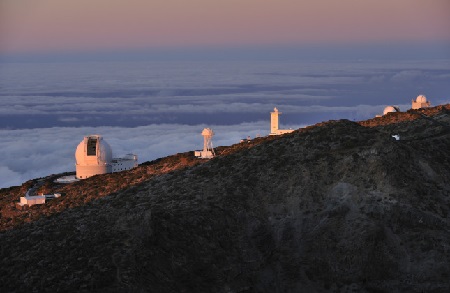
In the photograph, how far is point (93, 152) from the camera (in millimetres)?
61594

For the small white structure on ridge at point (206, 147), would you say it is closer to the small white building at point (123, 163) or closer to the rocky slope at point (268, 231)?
the small white building at point (123, 163)

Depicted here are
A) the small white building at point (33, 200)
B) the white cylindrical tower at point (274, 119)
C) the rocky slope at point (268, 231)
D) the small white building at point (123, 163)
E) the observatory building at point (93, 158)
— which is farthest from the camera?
the white cylindrical tower at point (274, 119)

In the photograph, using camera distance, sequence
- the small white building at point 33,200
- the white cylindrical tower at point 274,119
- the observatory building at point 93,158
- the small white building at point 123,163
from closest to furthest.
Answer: the small white building at point 33,200
the observatory building at point 93,158
the small white building at point 123,163
the white cylindrical tower at point 274,119

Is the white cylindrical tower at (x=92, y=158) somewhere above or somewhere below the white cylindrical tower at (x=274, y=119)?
below

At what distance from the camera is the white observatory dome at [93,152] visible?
61312 mm

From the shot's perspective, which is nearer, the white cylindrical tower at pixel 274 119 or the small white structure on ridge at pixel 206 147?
the small white structure on ridge at pixel 206 147

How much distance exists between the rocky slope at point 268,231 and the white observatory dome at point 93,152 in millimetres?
20199

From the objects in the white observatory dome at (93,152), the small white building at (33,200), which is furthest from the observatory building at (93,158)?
the small white building at (33,200)

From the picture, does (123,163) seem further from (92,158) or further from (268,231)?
(268,231)

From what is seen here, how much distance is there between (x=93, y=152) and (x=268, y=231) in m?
29.4

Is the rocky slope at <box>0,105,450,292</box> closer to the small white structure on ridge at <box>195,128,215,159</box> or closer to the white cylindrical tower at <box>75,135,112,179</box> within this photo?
the small white structure on ridge at <box>195,128,215,159</box>

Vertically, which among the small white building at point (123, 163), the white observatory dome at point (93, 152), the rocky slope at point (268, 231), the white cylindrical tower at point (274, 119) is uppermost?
the white cylindrical tower at point (274, 119)

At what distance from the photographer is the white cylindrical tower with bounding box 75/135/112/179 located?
6131cm

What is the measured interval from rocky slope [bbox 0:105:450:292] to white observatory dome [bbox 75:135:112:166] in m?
20.2
